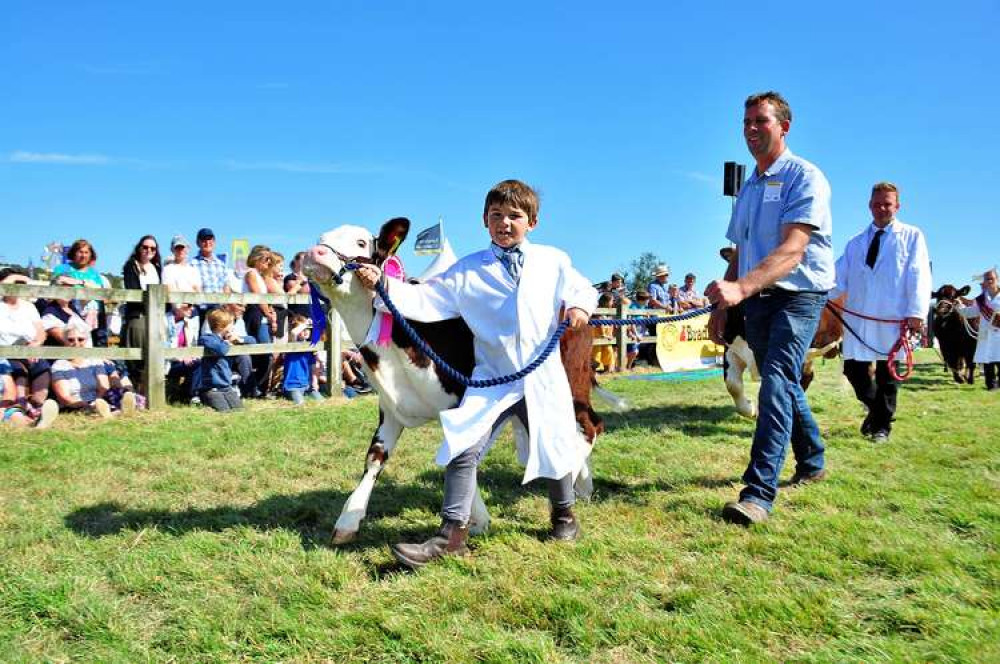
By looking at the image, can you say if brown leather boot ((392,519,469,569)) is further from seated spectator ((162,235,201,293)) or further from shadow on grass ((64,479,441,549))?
seated spectator ((162,235,201,293))

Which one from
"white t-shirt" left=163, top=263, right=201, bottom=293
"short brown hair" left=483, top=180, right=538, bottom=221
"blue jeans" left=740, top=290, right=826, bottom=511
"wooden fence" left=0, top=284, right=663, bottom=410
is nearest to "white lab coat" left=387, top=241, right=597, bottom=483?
"short brown hair" left=483, top=180, right=538, bottom=221

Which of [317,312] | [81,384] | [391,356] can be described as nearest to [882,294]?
[391,356]

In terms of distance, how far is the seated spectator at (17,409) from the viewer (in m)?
6.99

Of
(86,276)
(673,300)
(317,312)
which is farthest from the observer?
(673,300)

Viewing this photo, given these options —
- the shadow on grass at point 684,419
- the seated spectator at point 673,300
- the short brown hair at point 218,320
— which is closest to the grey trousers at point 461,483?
the shadow on grass at point 684,419

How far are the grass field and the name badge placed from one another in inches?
68.6

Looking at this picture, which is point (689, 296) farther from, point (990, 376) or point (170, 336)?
point (170, 336)

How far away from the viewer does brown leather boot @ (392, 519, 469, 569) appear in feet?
10.6

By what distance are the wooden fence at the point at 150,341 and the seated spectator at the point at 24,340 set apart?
10.7 inches

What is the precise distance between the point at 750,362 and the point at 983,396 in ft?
16.9

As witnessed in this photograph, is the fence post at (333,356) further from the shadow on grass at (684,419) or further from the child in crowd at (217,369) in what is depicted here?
the shadow on grass at (684,419)

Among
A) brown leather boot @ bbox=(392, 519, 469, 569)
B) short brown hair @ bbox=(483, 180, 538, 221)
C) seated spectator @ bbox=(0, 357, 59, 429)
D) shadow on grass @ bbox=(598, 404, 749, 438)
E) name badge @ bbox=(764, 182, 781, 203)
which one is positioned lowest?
brown leather boot @ bbox=(392, 519, 469, 569)

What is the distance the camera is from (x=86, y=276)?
8.24 metres

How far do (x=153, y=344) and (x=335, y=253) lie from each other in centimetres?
530
